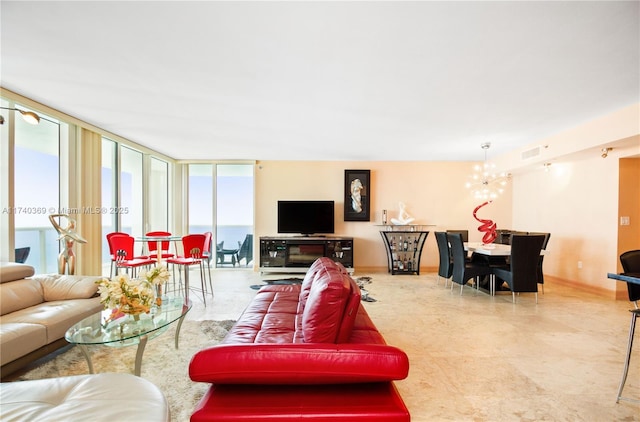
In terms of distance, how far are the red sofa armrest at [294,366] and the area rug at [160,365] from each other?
755 mm

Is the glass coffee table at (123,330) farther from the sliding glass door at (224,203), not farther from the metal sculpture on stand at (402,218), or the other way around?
the metal sculpture on stand at (402,218)

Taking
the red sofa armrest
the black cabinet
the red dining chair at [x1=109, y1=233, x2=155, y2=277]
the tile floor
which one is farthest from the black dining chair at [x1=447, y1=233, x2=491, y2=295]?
the red dining chair at [x1=109, y1=233, x2=155, y2=277]

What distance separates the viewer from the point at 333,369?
1295 mm

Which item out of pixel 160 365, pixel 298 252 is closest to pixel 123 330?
pixel 160 365

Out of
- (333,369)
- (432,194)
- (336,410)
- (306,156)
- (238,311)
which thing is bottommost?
(238,311)

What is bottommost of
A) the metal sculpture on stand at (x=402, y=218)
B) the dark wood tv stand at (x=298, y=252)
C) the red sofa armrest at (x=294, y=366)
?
the dark wood tv stand at (x=298, y=252)

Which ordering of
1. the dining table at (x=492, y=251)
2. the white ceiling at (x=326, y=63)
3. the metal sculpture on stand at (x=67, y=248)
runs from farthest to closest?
the dining table at (x=492, y=251), the metal sculpture on stand at (x=67, y=248), the white ceiling at (x=326, y=63)

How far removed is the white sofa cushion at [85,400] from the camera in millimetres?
1182

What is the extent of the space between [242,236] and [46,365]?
14.7 feet

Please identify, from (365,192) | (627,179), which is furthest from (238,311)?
(627,179)

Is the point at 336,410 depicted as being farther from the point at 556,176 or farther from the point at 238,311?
the point at 556,176

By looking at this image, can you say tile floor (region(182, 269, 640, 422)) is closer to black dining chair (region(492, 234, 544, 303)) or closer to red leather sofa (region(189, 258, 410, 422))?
black dining chair (region(492, 234, 544, 303))

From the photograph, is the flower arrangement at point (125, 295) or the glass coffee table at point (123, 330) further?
the flower arrangement at point (125, 295)

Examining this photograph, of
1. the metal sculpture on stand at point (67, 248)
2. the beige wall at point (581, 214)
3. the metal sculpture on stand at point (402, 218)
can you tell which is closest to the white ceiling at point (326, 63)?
the beige wall at point (581, 214)
